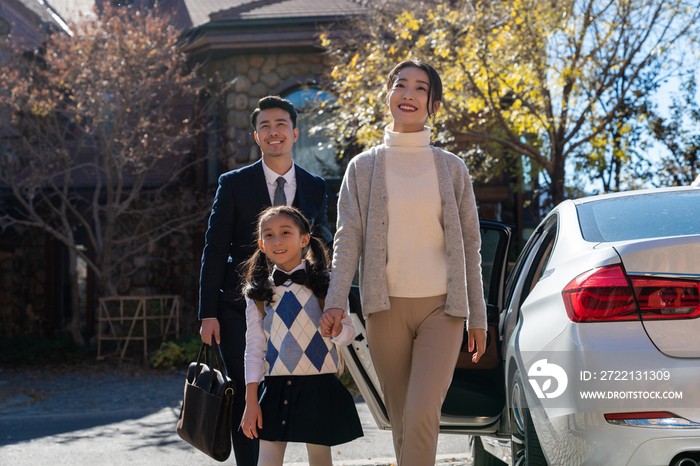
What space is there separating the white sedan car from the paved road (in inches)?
110

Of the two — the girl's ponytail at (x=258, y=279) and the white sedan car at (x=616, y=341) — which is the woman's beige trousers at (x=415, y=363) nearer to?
the white sedan car at (x=616, y=341)

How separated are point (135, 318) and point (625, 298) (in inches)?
408

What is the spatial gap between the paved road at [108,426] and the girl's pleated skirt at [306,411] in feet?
7.82

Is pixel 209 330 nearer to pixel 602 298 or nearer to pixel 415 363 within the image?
pixel 415 363

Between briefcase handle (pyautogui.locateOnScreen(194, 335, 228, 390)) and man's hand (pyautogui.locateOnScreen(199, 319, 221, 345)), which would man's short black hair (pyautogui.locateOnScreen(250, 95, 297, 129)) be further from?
briefcase handle (pyautogui.locateOnScreen(194, 335, 228, 390))

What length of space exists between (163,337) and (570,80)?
305 inches

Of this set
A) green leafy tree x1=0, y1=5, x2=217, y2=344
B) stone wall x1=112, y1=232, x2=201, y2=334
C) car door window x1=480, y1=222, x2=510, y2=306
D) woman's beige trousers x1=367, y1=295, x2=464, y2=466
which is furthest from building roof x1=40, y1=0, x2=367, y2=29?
woman's beige trousers x1=367, y1=295, x2=464, y2=466

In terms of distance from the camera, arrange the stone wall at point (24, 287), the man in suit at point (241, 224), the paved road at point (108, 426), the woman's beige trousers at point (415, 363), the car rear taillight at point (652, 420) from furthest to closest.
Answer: the stone wall at point (24, 287) → the paved road at point (108, 426) → the man in suit at point (241, 224) → the woman's beige trousers at point (415, 363) → the car rear taillight at point (652, 420)

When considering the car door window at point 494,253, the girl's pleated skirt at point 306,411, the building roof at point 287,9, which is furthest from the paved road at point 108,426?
the building roof at point 287,9

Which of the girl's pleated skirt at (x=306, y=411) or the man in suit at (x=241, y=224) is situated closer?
the girl's pleated skirt at (x=306, y=411)

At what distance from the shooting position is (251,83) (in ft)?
44.1

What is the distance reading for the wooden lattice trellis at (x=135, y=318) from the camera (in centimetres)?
1164

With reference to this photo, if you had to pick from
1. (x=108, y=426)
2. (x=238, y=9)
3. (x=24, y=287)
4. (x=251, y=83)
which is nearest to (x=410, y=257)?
(x=108, y=426)

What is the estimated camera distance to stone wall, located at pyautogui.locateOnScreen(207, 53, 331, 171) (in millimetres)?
13344
